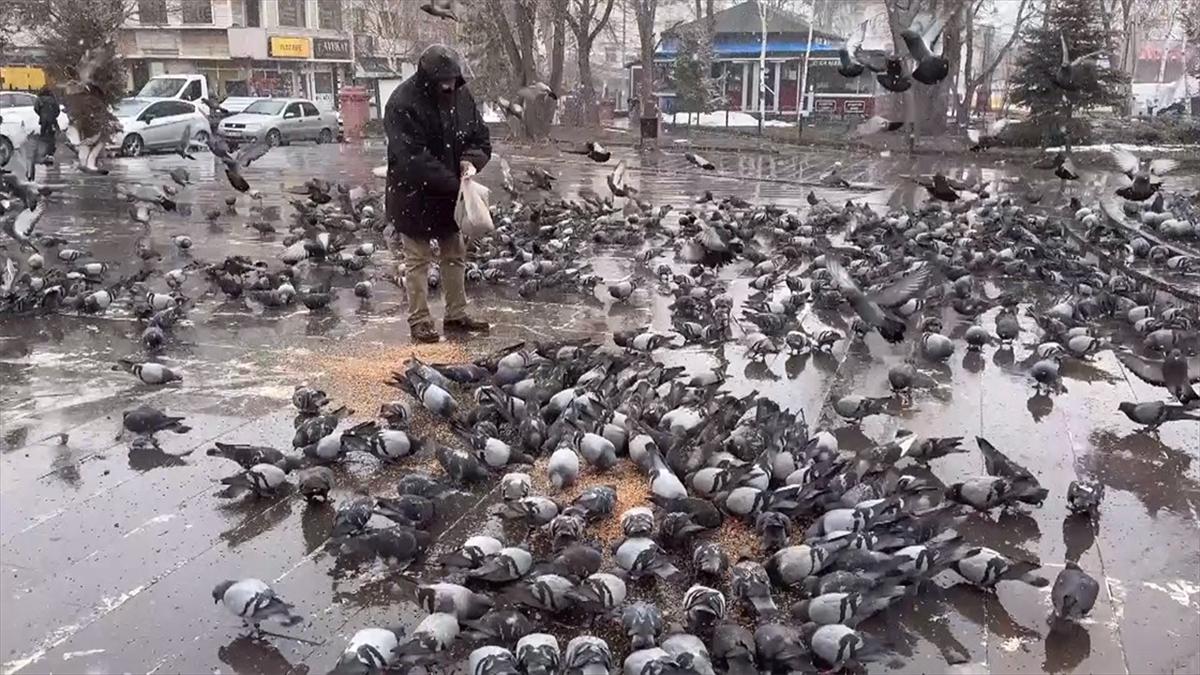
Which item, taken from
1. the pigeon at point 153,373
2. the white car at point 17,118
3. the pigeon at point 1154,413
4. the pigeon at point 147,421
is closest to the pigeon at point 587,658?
the pigeon at point 147,421

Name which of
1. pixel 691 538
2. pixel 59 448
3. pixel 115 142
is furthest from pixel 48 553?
pixel 115 142

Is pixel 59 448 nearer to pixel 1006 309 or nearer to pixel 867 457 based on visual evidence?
pixel 867 457

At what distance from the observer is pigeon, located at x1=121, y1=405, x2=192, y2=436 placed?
469 cm

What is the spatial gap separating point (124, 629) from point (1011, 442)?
4.10 m

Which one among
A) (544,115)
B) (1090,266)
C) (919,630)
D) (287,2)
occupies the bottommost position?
(919,630)

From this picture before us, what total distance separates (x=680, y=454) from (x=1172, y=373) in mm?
2892

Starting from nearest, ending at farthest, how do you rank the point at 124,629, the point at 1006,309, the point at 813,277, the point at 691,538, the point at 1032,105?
the point at 124,629, the point at 691,538, the point at 1006,309, the point at 813,277, the point at 1032,105

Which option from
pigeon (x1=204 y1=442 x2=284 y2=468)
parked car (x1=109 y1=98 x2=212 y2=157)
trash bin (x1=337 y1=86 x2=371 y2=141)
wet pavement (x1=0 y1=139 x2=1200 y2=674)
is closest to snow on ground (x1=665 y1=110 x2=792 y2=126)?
trash bin (x1=337 y1=86 x2=371 y2=141)

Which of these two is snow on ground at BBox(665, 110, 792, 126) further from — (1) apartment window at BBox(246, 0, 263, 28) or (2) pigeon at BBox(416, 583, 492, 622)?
(2) pigeon at BBox(416, 583, 492, 622)

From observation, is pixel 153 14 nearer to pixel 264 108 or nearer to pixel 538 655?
pixel 264 108

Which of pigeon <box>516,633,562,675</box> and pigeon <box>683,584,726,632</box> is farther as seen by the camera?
pigeon <box>683,584,726,632</box>

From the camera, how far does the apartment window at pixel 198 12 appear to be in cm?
4470

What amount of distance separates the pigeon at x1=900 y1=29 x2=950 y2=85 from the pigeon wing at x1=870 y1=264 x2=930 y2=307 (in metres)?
4.19

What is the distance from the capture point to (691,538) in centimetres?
364
